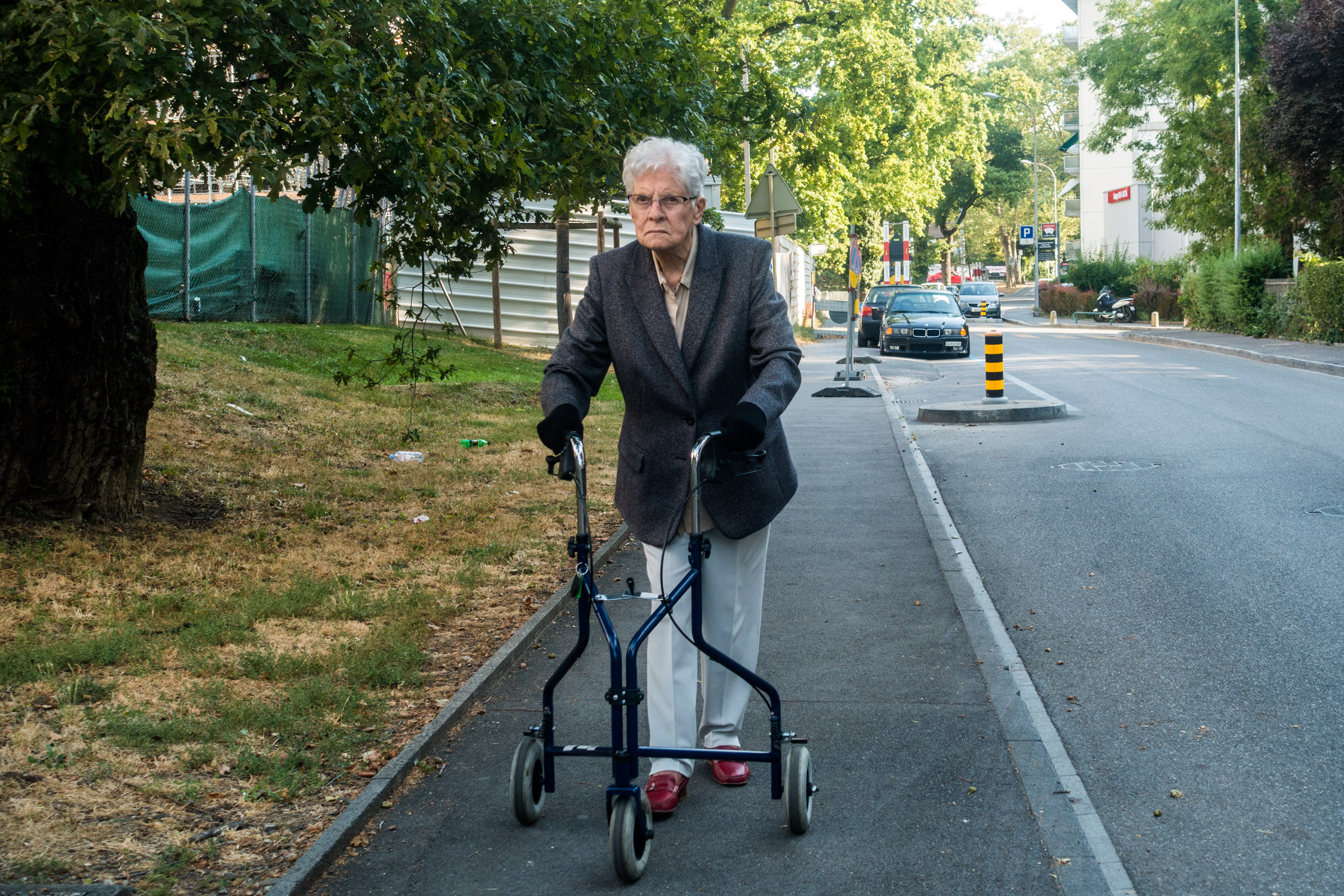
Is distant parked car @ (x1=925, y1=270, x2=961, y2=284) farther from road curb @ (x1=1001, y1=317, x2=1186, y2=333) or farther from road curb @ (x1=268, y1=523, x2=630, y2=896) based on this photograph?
road curb @ (x1=268, y1=523, x2=630, y2=896)

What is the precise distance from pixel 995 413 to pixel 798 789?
1314 centimetres

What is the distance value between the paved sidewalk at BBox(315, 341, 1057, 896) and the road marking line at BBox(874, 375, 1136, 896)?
0.15 m

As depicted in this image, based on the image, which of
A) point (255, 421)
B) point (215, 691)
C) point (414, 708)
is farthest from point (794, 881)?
point (255, 421)

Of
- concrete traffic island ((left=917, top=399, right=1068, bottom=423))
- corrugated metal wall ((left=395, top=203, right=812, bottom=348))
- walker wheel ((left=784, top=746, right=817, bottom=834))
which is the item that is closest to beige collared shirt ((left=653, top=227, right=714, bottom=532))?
walker wheel ((left=784, top=746, right=817, bottom=834))

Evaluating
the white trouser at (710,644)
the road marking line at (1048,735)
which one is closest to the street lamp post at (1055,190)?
the road marking line at (1048,735)

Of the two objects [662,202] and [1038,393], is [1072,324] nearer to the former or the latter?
[1038,393]

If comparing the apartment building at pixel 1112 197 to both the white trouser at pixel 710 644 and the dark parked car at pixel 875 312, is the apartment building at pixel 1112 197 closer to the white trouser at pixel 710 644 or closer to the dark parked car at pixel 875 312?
the dark parked car at pixel 875 312

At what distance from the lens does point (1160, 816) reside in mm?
4199

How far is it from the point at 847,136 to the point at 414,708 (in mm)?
36327

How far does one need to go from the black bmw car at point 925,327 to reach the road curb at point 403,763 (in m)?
24.7

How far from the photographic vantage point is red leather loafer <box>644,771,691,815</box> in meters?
4.14

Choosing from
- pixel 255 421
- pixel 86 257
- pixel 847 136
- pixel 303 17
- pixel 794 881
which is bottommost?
pixel 794 881

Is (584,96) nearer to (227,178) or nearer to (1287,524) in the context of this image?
(227,178)

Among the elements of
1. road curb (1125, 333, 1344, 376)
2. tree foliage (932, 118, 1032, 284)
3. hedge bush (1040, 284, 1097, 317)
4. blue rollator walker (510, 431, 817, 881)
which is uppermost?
tree foliage (932, 118, 1032, 284)
